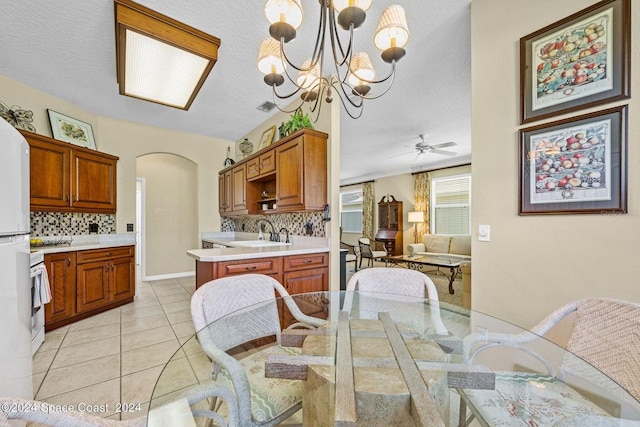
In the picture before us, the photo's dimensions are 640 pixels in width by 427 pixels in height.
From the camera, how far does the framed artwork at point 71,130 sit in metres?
3.17

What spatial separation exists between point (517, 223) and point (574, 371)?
82 cm

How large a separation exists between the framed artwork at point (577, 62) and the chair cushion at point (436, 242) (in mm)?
5188

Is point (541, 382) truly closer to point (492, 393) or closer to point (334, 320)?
point (492, 393)

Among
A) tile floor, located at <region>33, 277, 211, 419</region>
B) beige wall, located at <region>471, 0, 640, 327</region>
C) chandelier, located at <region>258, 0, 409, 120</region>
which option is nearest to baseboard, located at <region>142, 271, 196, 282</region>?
tile floor, located at <region>33, 277, 211, 419</region>

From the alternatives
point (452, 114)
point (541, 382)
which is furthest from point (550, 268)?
point (452, 114)

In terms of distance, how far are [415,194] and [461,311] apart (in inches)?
248

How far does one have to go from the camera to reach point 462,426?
3.40 feet

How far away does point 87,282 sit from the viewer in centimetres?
302

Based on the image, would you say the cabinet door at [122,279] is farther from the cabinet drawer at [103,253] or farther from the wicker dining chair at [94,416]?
the wicker dining chair at [94,416]

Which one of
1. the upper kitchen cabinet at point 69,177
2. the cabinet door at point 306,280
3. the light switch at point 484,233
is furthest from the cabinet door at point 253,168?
the light switch at point 484,233

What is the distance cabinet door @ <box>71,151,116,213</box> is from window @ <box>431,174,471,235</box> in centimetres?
706

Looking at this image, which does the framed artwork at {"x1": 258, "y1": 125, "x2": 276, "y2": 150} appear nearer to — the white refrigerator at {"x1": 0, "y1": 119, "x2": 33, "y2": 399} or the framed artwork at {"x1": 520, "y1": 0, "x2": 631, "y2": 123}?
the white refrigerator at {"x1": 0, "y1": 119, "x2": 33, "y2": 399}

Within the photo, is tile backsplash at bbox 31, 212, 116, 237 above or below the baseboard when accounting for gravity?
above

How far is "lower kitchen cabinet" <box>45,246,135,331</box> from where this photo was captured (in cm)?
270
